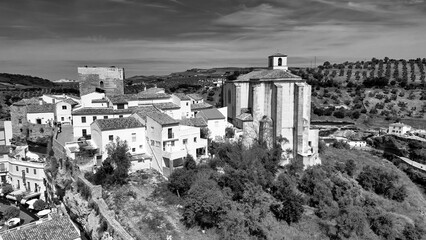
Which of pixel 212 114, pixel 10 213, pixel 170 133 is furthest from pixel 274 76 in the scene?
pixel 10 213

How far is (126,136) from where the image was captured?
102ft

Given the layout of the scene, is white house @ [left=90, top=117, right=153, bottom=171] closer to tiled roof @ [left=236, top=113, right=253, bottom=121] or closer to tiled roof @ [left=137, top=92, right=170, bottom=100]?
tiled roof @ [left=137, top=92, right=170, bottom=100]

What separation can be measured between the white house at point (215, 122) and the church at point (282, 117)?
2.85 meters

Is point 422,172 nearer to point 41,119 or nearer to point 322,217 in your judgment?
point 322,217

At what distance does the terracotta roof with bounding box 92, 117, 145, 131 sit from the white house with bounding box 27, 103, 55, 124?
1409 centimetres

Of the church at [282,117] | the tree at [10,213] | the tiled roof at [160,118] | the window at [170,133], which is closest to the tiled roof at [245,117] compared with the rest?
the church at [282,117]

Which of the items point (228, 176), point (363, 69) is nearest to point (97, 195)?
point (228, 176)

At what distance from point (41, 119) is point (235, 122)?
25.9m

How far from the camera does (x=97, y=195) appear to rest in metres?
25.1

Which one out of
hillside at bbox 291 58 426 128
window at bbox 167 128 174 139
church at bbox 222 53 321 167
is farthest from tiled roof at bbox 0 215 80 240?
hillside at bbox 291 58 426 128

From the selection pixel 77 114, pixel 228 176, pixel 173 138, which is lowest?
pixel 228 176

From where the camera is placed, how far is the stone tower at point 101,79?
43.5m

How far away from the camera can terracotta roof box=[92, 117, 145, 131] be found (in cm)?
2995

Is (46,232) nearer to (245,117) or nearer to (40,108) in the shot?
(40,108)
